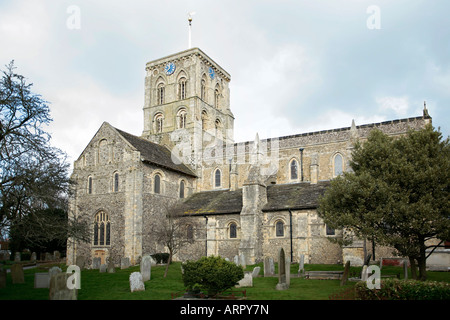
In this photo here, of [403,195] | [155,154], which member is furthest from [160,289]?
[155,154]

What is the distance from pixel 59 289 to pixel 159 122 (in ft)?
109

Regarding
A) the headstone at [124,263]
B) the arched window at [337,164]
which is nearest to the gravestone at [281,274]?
the headstone at [124,263]

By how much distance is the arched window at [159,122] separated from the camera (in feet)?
143

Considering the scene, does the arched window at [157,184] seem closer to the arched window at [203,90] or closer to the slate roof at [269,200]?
the slate roof at [269,200]

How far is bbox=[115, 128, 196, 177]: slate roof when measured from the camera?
3284cm

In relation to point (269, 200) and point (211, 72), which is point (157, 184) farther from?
point (211, 72)

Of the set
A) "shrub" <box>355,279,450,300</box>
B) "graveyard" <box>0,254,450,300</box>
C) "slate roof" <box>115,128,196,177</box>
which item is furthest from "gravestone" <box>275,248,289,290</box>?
"slate roof" <box>115,128,196,177</box>

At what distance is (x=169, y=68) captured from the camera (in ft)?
146

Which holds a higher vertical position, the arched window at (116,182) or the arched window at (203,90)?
the arched window at (203,90)

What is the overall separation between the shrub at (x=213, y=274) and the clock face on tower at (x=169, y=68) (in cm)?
3208

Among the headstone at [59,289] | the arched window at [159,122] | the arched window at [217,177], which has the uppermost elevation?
the arched window at [159,122]

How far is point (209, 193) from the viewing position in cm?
3700
